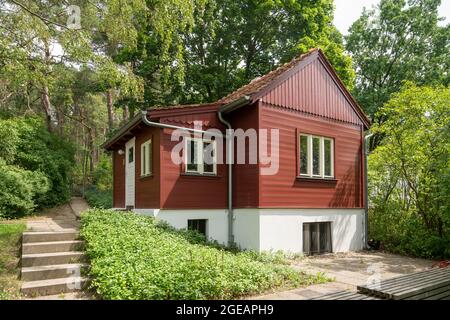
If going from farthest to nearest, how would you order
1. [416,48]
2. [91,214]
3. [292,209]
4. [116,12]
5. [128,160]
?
[416,48] → [128,160] → [292,209] → [91,214] → [116,12]

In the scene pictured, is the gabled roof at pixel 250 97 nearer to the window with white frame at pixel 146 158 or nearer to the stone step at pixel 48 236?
the window with white frame at pixel 146 158

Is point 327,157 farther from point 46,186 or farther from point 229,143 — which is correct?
point 46,186

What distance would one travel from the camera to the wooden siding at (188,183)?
10.3 meters

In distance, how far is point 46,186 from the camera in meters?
16.6

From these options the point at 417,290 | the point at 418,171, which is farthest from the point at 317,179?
the point at 417,290

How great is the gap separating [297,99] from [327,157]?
2.30 metres

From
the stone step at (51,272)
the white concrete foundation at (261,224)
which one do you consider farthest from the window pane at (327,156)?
the stone step at (51,272)

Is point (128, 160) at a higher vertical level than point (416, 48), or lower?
lower

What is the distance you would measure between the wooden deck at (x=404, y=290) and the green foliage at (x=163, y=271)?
143 cm

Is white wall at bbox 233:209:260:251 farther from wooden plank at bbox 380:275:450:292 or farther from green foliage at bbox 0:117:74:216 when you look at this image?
green foliage at bbox 0:117:74:216

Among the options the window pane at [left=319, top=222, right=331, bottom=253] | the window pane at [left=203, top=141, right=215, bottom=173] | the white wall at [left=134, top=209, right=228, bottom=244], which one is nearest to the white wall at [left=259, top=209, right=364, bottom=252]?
the window pane at [left=319, top=222, right=331, bottom=253]

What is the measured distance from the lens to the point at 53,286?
20.7ft
